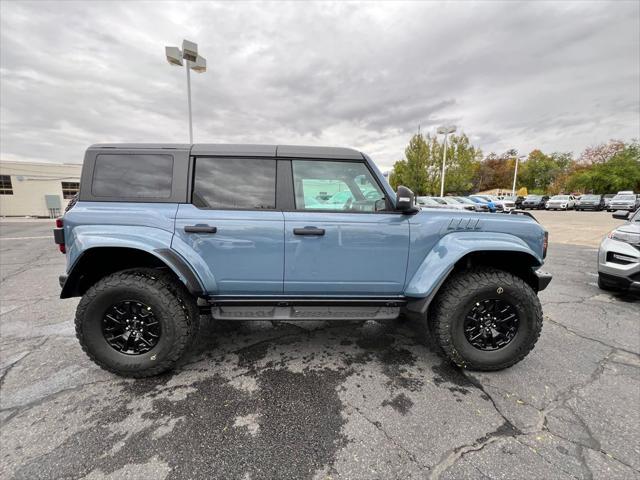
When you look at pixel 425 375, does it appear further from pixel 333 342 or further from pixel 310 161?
pixel 310 161

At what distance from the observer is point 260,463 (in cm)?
165

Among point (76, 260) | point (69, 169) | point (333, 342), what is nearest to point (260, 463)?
point (333, 342)

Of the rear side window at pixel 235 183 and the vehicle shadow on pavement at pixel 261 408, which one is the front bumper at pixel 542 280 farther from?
the rear side window at pixel 235 183

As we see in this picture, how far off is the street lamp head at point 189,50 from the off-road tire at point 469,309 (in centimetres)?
1040

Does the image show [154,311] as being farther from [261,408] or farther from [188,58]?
[188,58]

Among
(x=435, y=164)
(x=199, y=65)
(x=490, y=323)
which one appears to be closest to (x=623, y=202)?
(x=435, y=164)

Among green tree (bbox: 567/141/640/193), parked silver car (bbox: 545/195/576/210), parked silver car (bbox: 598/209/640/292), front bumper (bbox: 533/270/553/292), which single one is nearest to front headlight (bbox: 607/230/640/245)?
parked silver car (bbox: 598/209/640/292)

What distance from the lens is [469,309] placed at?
248 centimetres

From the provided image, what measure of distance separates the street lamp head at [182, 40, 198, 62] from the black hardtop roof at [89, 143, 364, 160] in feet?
27.7

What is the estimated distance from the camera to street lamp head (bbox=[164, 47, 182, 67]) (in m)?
8.80

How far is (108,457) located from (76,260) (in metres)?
1.45

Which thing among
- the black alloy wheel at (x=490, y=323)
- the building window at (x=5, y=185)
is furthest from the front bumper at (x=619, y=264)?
the building window at (x=5, y=185)

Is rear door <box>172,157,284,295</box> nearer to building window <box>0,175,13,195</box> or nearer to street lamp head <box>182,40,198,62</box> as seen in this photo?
street lamp head <box>182,40,198,62</box>

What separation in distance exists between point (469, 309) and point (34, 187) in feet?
103
